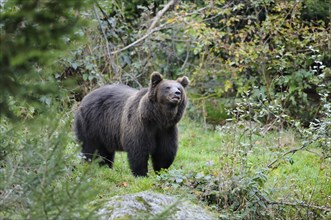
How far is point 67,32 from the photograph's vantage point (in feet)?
12.7

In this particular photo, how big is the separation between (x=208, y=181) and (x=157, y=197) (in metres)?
1.58

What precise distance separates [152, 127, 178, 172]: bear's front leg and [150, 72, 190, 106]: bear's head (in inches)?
21.5

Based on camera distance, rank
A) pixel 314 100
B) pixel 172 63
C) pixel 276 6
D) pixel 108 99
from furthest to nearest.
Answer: pixel 172 63 → pixel 314 100 → pixel 276 6 → pixel 108 99

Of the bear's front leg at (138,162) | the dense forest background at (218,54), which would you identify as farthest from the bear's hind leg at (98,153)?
the bear's front leg at (138,162)

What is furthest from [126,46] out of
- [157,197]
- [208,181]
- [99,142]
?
[157,197]

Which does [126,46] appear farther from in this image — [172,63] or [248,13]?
[248,13]

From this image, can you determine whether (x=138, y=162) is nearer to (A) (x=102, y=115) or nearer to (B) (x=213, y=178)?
(A) (x=102, y=115)

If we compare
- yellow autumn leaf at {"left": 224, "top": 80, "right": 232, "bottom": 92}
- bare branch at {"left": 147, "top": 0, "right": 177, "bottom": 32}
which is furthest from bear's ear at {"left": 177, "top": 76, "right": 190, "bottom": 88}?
bare branch at {"left": 147, "top": 0, "right": 177, "bottom": 32}

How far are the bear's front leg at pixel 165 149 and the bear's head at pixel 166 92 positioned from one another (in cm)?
55

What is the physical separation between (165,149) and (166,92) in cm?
92

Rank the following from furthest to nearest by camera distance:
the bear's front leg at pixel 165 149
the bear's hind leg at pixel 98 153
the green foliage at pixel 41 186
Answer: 1. the bear's hind leg at pixel 98 153
2. the bear's front leg at pixel 165 149
3. the green foliage at pixel 41 186

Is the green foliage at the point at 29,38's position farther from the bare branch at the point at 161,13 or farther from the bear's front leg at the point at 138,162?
the bare branch at the point at 161,13

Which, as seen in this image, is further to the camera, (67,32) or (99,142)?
(99,142)

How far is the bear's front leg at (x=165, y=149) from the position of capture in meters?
9.56
